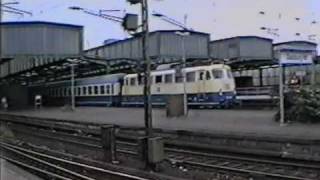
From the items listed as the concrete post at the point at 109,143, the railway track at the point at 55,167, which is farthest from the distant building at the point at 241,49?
the concrete post at the point at 109,143

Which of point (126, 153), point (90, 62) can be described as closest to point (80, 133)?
point (126, 153)

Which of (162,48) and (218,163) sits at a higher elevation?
(162,48)

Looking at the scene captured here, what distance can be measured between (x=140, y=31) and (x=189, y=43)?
3628 cm

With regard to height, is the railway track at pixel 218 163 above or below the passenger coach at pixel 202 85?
below

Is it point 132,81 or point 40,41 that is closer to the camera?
point 132,81

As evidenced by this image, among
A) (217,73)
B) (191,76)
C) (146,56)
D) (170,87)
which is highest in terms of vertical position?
(217,73)

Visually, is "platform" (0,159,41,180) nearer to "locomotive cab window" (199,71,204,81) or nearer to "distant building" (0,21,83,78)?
"locomotive cab window" (199,71,204,81)

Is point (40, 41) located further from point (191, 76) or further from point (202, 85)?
point (202, 85)

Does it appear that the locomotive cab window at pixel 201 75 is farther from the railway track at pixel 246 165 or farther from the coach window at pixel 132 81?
the railway track at pixel 246 165

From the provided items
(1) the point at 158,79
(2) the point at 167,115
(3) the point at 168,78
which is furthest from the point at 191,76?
(2) the point at 167,115

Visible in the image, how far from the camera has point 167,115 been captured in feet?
95.8

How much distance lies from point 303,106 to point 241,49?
31426 millimetres

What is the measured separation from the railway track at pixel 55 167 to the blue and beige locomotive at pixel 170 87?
33.3 ft

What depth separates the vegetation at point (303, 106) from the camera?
2188 centimetres
